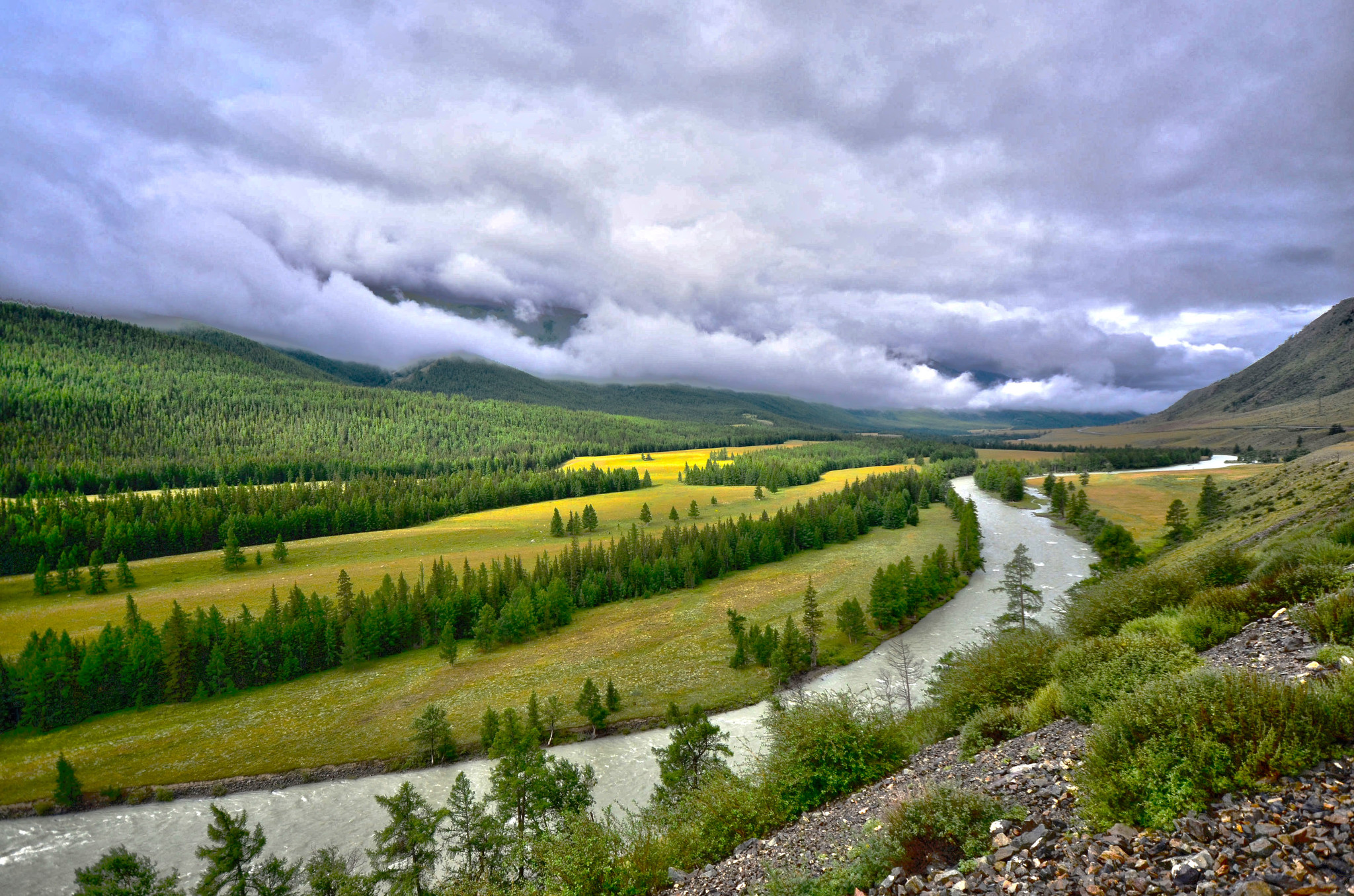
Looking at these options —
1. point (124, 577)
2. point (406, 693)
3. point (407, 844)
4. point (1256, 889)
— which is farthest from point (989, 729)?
point (124, 577)

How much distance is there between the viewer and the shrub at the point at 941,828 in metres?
9.76

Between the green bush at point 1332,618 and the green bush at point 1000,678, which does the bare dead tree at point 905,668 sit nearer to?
the green bush at point 1000,678

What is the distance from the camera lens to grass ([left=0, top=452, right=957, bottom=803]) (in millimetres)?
47281

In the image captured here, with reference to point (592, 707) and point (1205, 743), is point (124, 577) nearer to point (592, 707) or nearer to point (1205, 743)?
point (592, 707)

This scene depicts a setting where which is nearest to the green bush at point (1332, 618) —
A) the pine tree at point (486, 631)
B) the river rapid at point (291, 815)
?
the river rapid at point (291, 815)

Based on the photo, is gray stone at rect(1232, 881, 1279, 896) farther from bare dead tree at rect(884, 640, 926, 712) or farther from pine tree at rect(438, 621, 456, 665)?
pine tree at rect(438, 621, 456, 665)

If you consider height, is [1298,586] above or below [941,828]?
above

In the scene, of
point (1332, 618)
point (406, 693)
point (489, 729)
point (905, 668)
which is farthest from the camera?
point (406, 693)

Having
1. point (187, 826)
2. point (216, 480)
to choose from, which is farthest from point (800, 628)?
point (216, 480)

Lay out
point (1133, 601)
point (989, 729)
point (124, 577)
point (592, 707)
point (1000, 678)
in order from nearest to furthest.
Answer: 1. point (989, 729)
2. point (1000, 678)
3. point (1133, 601)
4. point (592, 707)
5. point (124, 577)

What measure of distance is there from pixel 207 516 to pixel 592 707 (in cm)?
12511

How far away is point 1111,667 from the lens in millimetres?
13820

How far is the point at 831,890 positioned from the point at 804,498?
16433 centimetres

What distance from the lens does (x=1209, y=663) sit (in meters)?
13.4
